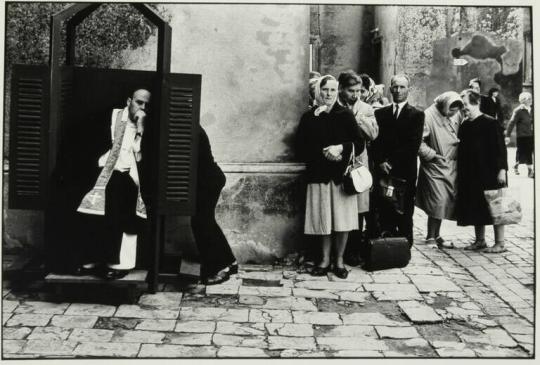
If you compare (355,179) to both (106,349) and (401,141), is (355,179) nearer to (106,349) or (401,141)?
(401,141)

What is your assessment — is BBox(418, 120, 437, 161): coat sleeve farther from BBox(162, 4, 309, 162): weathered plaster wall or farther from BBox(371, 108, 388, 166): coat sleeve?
BBox(162, 4, 309, 162): weathered plaster wall

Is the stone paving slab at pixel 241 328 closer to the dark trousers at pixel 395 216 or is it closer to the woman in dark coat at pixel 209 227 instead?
the woman in dark coat at pixel 209 227

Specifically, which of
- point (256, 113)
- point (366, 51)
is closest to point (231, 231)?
point (256, 113)

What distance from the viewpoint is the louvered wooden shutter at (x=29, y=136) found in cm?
463

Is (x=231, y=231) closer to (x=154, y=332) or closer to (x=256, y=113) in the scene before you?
(x=256, y=113)

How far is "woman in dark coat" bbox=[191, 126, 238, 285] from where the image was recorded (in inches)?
210

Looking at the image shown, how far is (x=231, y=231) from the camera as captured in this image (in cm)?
598

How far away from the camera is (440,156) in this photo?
22.2ft

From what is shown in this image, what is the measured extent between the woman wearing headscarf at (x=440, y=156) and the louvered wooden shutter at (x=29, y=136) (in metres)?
3.81

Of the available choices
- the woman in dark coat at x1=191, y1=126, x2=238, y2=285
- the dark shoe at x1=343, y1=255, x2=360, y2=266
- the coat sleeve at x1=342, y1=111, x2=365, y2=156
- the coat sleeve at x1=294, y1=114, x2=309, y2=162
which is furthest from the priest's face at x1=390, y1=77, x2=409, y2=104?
the woman in dark coat at x1=191, y1=126, x2=238, y2=285

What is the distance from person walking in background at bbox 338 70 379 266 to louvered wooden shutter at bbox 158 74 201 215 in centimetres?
159

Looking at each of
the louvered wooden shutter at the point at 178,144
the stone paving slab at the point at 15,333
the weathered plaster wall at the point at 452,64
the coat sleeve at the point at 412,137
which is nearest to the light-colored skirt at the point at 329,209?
the coat sleeve at the point at 412,137

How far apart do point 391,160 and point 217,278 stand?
2049 millimetres

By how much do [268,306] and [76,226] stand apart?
1.62 metres
